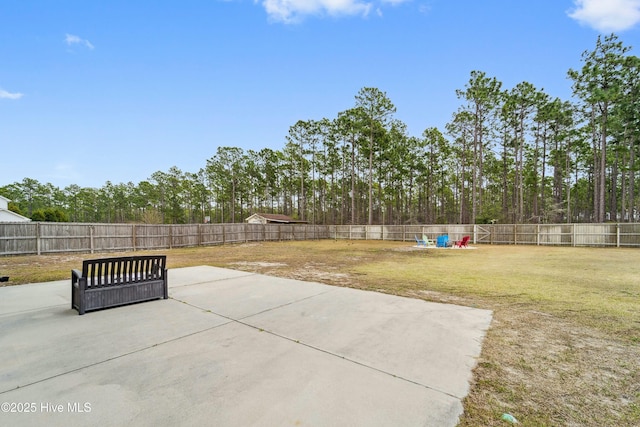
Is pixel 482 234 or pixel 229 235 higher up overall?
pixel 482 234

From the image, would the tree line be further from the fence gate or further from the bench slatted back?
the bench slatted back

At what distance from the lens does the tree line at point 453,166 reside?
23.6 m

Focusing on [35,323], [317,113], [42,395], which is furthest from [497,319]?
[317,113]

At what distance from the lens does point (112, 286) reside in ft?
13.4

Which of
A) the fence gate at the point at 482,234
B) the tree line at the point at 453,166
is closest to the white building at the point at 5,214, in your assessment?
the tree line at the point at 453,166

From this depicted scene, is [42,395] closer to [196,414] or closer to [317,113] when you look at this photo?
[196,414]

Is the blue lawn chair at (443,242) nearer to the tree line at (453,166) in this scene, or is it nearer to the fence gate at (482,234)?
the fence gate at (482,234)

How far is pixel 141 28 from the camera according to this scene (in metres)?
13.4

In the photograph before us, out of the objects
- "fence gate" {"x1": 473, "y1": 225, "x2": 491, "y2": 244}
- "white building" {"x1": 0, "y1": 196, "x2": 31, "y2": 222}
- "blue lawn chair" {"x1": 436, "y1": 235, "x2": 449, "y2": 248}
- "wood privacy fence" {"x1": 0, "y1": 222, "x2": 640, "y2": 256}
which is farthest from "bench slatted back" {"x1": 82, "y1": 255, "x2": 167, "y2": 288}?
"white building" {"x1": 0, "y1": 196, "x2": 31, "y2": 222}

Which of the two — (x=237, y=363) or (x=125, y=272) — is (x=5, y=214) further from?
(x=237, y=363)

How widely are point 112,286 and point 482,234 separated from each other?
80.9 feet

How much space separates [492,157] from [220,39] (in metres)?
38.1

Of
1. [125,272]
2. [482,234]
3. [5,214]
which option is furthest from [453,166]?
[5,214]

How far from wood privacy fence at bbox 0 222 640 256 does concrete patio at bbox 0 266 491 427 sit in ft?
38.4
